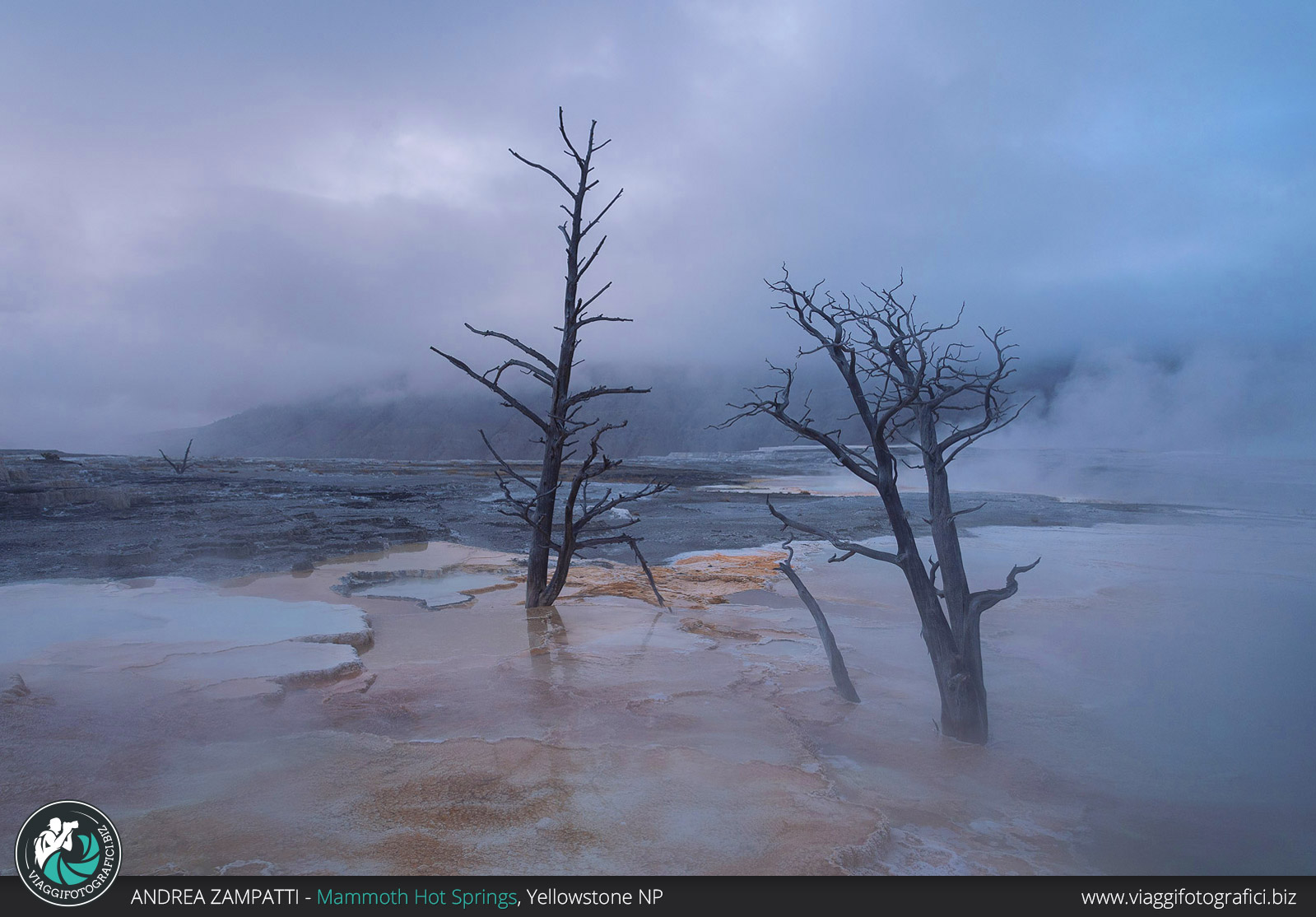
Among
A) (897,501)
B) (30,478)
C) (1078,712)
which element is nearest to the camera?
(897,501)

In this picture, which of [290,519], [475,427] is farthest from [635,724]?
[475,427]

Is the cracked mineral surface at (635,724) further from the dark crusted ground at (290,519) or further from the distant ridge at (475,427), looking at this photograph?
the distant ridge at (475,427)

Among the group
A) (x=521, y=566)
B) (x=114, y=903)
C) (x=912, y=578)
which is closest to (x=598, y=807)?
(x=114, y=903)

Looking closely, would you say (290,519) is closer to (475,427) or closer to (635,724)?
(635,724)

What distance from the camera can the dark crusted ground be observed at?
11547 mm

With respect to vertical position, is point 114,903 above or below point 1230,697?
above

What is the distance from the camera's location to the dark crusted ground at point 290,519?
11.5m

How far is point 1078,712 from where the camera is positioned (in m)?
5.97

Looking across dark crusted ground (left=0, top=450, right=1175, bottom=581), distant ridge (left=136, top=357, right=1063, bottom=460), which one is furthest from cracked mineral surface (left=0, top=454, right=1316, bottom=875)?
distant ridge (left=136, top=357, right=1063, bottom=460)

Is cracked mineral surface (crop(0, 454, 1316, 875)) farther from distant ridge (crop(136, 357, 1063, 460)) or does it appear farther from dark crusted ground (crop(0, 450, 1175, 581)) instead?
distant ridge (crop(136, 357, 1063, 460))

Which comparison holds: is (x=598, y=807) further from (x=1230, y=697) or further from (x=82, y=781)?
Answer: (x=1230, y=697)

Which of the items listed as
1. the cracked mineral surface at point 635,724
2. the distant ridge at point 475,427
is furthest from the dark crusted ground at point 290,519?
the distant ridge at point 475,427

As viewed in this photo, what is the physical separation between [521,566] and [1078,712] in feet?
27.7

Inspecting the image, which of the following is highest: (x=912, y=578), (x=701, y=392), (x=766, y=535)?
(x=701, y=392)
